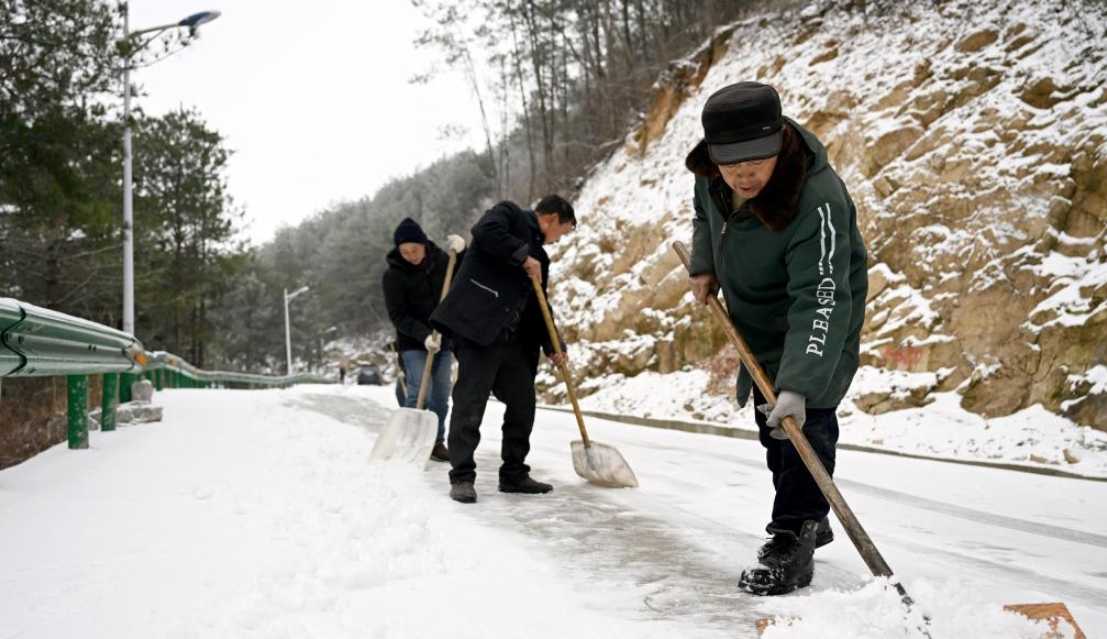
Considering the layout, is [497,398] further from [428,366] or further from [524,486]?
[428,366]

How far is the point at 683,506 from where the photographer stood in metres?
4.57

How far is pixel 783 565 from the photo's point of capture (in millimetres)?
2879

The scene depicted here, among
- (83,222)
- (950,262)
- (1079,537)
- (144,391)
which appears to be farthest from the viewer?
(83,222)

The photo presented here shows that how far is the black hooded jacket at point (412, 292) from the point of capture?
6832 millimetres

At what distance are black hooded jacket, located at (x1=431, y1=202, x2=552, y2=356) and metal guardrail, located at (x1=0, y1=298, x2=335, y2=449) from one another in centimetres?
220

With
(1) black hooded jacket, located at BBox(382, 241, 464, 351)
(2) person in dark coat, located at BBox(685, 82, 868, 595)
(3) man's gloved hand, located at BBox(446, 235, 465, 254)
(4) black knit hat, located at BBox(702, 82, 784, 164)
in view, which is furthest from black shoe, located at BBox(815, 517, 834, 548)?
(1) black hooded jacket, located at BBox(382, 241, 464, 351)

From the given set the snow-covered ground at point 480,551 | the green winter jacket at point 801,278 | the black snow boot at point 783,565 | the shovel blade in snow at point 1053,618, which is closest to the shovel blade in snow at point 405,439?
the snow-covered ground at point 480,551

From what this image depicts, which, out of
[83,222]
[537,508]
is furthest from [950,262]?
[83,222]

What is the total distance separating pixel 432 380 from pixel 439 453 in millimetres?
680

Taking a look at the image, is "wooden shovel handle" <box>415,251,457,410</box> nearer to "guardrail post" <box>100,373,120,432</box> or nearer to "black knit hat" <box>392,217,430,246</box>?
"black knit hat" <box>392,217,430,246</box>

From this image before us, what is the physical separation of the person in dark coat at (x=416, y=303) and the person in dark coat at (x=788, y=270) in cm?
387

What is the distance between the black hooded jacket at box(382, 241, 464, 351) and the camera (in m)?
6.83

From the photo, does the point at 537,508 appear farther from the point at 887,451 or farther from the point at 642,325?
the point at 642,325

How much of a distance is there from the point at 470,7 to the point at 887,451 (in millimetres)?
24297
